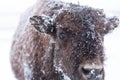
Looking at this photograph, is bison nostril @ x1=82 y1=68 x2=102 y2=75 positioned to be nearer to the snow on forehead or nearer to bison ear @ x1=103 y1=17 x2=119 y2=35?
the snow on forehead

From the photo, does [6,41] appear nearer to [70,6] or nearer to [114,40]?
[114,40]

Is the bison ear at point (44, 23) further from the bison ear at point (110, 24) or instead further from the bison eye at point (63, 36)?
the bison ear at point (110, 24)

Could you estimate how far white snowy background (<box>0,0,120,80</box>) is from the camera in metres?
9.44

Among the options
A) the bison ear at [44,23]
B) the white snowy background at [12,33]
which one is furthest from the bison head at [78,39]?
the white snowy background at [12,33]

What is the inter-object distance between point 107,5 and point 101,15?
10861 mm

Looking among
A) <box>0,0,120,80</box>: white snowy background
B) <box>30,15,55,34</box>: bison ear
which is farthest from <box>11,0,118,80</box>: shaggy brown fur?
<box>0,0,120,80</box>: white snowy background

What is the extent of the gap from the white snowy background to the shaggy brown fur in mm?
443

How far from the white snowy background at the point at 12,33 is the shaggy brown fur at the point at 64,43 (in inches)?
17.4

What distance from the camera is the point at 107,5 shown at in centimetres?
1630

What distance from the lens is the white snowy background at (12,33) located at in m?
9.44

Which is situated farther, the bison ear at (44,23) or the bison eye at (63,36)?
the bison ear at (44,23)

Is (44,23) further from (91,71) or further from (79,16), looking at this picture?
(91,71)

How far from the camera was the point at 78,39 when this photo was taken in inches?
203

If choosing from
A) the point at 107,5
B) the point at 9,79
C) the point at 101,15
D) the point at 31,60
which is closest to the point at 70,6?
the point at 101,15
